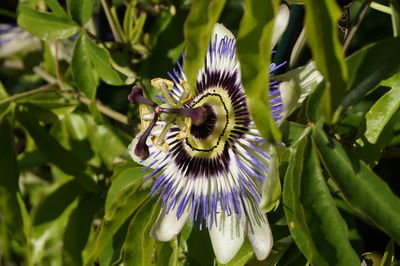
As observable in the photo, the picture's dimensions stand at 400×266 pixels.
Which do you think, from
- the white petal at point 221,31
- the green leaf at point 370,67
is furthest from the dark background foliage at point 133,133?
Result: the white petal at point 221,31

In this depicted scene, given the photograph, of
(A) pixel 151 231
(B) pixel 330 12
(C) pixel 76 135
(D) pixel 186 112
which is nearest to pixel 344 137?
(D) pixel 186 112

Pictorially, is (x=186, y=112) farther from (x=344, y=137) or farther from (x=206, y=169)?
(x=344, y=137)

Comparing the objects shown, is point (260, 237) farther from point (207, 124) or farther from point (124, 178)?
point (124, 178)

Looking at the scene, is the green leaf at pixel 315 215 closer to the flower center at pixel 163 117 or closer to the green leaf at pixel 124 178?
the flower center at pixel 163 117

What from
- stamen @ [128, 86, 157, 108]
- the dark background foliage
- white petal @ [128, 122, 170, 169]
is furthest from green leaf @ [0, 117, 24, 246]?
stamen @ [128, 86, 157, 108]

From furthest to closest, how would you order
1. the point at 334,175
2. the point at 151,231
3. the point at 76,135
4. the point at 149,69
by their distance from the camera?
1. the point at 76,135
2. the point at 149,69
3. the point at 151,231
4. the point at 334,175

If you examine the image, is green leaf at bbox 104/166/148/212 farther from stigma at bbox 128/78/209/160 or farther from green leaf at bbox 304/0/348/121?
green leaf at bbox 304/0/348/121
